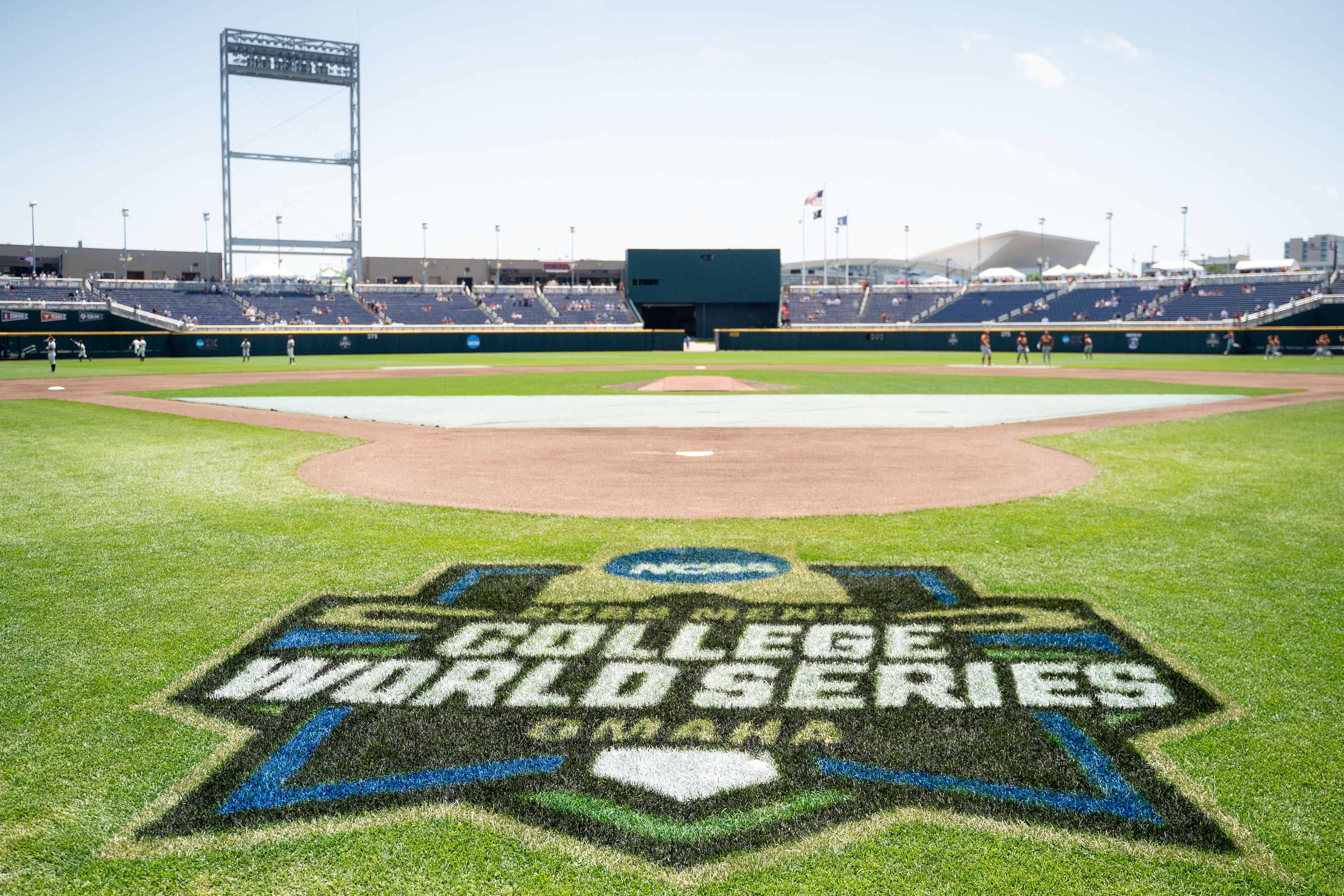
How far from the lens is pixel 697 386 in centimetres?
3008

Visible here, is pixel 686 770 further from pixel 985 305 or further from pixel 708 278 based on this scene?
pixel 708 278

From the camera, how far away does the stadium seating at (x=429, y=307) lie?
73312 millimetres

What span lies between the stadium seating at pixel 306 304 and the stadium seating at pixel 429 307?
2.21 meters

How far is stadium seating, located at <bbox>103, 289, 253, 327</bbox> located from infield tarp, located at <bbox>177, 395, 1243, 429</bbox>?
44038 millimetres

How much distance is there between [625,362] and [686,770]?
1854 inches

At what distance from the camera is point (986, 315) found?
2926 inches

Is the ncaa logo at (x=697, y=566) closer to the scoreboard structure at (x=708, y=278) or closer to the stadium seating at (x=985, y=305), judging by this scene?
the stadium seating at (x=985, y=305)

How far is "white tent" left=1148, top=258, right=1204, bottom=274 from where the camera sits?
243 ft

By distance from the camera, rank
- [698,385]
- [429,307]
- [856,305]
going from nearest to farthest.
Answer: [698,385] → [429,307] → [856,305]

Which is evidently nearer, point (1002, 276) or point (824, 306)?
point (824, 306)

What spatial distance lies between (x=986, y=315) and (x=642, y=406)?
58.7 metres

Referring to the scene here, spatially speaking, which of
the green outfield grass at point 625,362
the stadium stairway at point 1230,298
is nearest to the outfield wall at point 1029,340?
the green outfield grass at point 625,362

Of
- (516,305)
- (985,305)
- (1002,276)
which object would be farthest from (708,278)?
(1002,276)

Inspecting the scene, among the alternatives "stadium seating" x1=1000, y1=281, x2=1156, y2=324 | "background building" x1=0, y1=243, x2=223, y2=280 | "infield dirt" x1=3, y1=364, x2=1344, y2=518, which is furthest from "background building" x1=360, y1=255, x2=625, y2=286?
"infield dirt" x1=3, y1=364, x2=1344, y2=518
